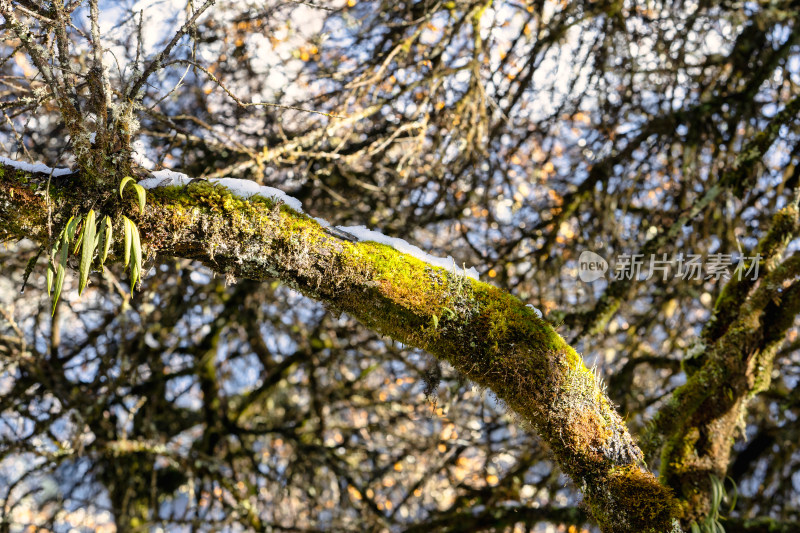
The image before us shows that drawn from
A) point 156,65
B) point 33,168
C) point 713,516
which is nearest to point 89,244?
point 33,168

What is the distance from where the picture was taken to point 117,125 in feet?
5.61

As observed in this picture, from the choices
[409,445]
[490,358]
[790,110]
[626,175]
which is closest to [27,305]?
[409,445]

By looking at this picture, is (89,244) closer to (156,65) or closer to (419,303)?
(156,65)

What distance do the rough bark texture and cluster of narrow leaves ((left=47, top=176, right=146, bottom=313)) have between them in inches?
3.1

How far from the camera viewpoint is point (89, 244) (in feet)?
5.47

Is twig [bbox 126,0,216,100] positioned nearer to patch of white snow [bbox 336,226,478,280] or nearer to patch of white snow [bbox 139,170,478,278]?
patch of white snow [bbox 139,170,478,278]

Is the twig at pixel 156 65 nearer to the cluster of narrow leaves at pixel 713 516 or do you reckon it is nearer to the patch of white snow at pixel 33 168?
the patch of white snow at pixel 33 168

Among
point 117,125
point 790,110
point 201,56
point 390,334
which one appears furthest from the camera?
point 201,56

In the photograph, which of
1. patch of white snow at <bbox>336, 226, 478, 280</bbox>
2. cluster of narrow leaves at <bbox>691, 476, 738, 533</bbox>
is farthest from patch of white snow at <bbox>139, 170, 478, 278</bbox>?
cluster of narrow leaves at <bbox>691, 476, 738, 533</bbox>

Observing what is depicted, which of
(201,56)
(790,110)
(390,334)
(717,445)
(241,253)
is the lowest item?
(717,445)

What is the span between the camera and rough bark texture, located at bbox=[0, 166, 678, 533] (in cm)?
182

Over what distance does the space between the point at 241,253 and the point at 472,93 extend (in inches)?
83.0

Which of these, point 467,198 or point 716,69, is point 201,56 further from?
point 716,69

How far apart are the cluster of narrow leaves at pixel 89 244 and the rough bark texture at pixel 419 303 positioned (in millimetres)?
78
